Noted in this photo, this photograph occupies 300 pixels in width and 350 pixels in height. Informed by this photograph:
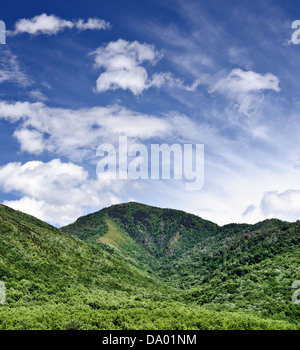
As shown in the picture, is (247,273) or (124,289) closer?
(124,289)

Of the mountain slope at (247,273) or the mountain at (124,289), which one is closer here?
the mountain at (124,289)

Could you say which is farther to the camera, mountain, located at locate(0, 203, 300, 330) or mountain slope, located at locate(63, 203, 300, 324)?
mountain slope, located at locate(63, 203, 300, 324)

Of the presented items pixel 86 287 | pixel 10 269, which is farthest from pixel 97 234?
pixel 10 269

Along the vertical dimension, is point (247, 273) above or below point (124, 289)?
above


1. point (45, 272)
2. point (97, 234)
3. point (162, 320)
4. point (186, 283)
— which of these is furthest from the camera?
point (97, 234)

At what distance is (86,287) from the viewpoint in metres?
80.0

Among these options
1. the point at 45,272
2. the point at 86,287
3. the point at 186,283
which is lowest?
the point at 186,283

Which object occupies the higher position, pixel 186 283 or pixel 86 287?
pixel 86 287
